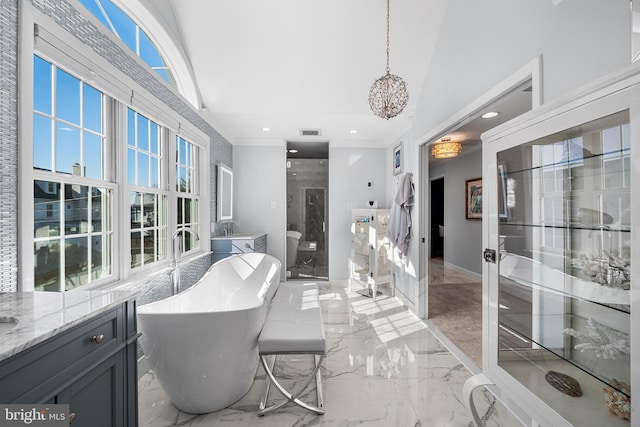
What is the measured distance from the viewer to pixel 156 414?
1679 millimetres

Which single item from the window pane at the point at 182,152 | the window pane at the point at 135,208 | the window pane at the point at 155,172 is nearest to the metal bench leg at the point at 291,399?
the window pane at the point at 135,208

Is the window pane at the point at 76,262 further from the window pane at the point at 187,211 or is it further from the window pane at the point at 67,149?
the window pane at the point at 187,211

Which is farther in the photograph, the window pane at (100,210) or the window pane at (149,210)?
the window pane at (149,210)

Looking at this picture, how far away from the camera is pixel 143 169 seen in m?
2.37

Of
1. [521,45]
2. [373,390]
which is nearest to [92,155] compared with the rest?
[373,390]

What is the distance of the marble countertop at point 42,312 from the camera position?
721 mm

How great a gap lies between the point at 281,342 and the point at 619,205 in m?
1.59

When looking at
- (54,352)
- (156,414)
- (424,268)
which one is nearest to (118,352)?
(54,352)

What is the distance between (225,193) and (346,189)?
6.34 feet

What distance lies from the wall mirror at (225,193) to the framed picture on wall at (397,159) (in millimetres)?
2501

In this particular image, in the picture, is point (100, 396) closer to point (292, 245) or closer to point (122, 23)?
point (122, 23)

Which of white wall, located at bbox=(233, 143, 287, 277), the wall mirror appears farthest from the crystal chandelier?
white wall, located at bbox=(233, 143, 287, 277)

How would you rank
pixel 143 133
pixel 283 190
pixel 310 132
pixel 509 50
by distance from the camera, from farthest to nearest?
pixel 283 190
pixel 310 132
pixel 143 133
pixel 509 50

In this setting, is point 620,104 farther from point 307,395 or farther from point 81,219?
point 81,219
